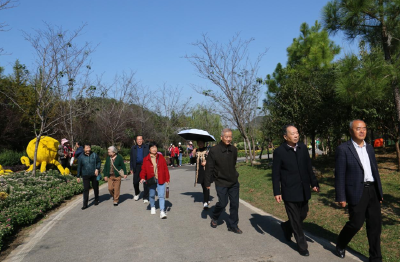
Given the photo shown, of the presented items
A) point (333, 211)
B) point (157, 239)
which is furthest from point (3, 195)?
point (333, 211)

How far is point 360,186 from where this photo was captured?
14.0 feet

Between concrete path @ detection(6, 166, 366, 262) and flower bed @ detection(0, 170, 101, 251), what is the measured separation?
1.29ft

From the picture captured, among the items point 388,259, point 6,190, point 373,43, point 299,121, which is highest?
point 373,43

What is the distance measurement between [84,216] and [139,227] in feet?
6.42

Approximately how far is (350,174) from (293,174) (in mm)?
837

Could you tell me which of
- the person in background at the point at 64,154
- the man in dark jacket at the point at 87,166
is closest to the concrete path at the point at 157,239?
the man in dark jacket at the point at 87,166

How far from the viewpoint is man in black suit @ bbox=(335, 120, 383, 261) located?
14.1 ft

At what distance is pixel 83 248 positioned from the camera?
5449 millimetres

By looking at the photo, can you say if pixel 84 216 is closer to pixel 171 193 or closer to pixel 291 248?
pixel 171 193

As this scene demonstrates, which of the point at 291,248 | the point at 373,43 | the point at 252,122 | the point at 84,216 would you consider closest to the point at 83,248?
the point at 84,216

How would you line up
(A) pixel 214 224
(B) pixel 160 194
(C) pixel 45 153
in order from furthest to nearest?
(C) pixel 45 153 → (B) pixel 160 194 → (A) pixel 214 224

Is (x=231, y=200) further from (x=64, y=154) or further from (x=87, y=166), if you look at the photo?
(x=64, y=154)

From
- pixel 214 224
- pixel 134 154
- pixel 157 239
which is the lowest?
pixel 157 239

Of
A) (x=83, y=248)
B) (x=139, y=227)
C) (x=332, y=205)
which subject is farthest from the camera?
(x=332, y=205)
